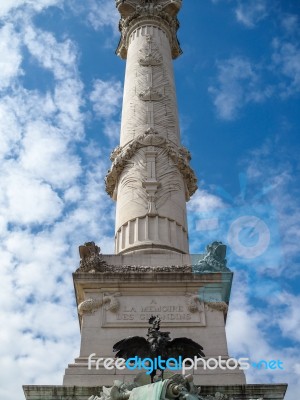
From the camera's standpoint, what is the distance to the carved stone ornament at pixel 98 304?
61.5 feet

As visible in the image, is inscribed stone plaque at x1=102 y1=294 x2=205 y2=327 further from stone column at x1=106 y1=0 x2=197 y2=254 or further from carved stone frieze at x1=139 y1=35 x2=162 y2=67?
carved stone frieze at x1=139 y1=35 x2=162 y2=67

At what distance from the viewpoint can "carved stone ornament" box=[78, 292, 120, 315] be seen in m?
18.7

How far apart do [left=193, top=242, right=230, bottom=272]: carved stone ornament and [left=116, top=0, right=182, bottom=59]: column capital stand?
1505 cm

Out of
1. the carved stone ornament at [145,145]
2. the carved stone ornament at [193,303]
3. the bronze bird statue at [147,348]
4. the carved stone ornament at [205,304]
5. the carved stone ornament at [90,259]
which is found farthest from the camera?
the carved stone ornament at [145,145]

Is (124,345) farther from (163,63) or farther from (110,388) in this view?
(163,63)

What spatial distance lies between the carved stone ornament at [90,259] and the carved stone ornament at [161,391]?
470cm

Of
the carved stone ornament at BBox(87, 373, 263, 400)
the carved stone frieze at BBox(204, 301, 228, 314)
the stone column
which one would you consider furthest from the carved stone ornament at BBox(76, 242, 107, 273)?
the carved stone ornament at BBox(87, 373, 263, 400)

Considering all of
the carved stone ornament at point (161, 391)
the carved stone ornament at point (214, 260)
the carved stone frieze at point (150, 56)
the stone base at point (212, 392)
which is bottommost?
the carved stone ornament at point (161, 391)

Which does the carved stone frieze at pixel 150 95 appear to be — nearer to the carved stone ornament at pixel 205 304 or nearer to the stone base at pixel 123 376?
the carved stone ornament at pixel 205 304

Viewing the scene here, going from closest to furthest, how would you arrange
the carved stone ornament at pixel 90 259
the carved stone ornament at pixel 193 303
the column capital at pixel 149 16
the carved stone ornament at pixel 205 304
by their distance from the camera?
the carved stone ornament at pixel 193 303 → the carved stone ornament at pixel 205 304 → the carved stone ornament at pixel 90 259 → the column capital at pixel 149 16

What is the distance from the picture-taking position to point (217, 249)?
2012cm

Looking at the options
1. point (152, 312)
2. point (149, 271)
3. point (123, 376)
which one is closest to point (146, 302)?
point (152, 312)

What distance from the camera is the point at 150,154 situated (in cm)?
2395

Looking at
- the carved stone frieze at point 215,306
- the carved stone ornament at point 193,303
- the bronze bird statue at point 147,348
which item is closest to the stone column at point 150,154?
the carved stone ornament at point 193,303
